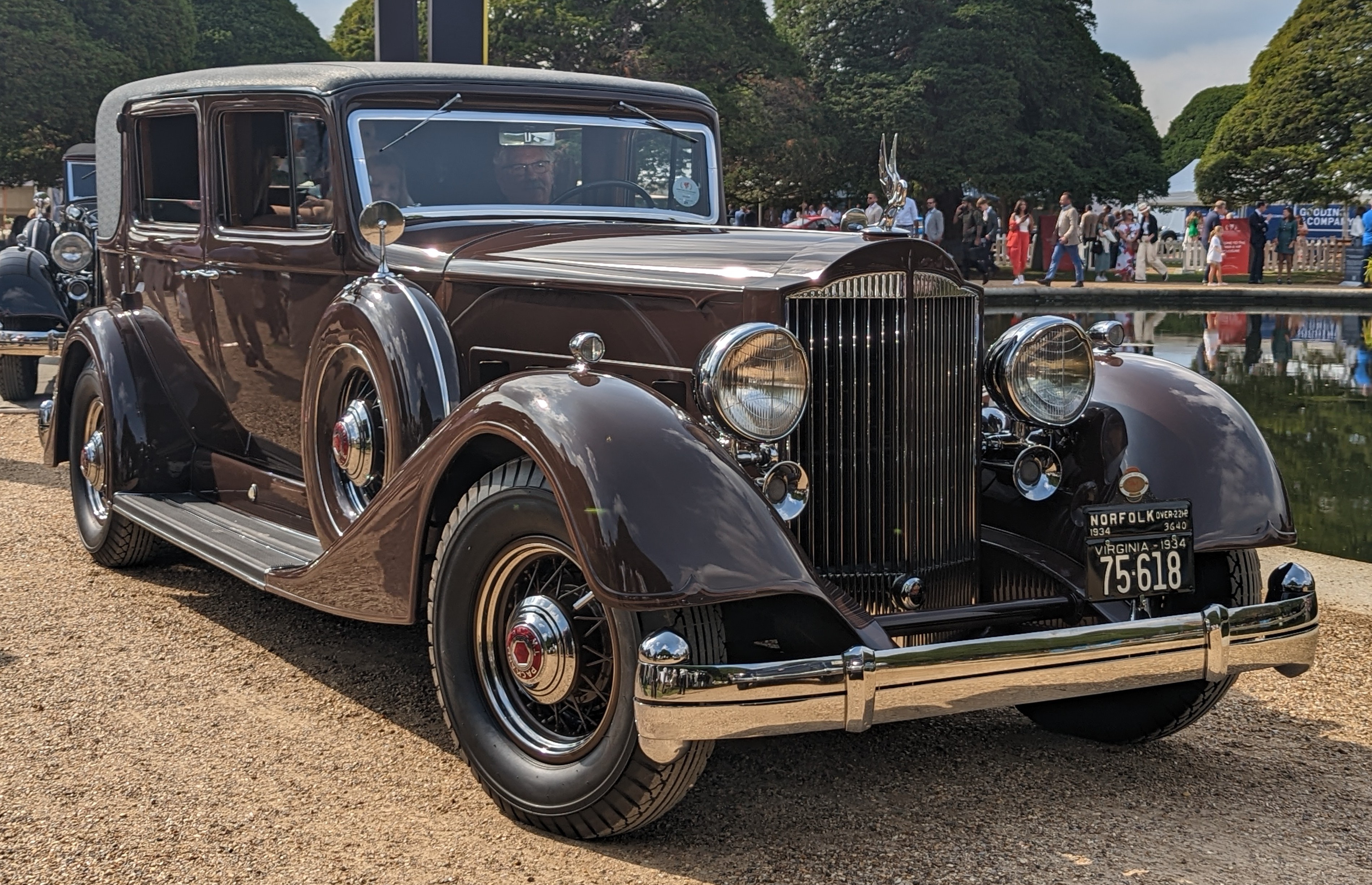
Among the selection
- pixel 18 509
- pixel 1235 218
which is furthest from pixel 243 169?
pixel 1235 218

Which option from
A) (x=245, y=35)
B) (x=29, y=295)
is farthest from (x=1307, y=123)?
(x=245, y=35)

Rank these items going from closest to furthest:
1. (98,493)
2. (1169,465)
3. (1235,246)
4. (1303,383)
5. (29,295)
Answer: (1169,465) < (98,493) < (29,295) < (1303,383) < (1235,246)

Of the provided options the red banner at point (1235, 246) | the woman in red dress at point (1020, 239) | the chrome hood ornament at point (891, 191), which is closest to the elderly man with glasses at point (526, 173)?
the chrome hood ornament at point (891, 191)

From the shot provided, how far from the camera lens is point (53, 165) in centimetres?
3450

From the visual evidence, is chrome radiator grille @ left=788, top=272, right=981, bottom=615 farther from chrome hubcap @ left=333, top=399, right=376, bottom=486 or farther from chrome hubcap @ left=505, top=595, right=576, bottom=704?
chrome hubcap @ left=333, top=399, right=376, bottom=486

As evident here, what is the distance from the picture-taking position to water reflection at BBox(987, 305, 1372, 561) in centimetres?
700

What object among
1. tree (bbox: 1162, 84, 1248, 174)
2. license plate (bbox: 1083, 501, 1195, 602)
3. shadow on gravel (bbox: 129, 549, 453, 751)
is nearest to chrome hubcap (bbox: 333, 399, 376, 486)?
shadow on gravel (bbox: 129, 549, 453, 751)

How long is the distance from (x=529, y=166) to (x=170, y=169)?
1684mm

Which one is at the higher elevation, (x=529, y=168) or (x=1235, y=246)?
(x=1235, y=246)

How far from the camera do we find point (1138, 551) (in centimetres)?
345

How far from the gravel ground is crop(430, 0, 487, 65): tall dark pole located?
20.9ft

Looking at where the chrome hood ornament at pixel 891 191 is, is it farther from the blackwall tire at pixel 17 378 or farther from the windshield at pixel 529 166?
the blackwall tire at pixel 17 378

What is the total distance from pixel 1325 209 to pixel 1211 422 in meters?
30.0

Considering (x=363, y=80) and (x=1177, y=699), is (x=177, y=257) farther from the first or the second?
(x=1177, y=699)
